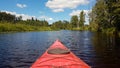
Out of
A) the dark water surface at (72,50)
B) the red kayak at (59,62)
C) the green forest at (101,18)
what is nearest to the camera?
the red kayak at (59,62)

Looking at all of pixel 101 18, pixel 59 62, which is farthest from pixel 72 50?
pixel 101 18

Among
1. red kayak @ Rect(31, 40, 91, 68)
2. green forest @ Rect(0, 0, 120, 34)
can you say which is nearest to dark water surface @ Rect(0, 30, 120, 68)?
red kayak @ Rect(31, 40, 91, 68)

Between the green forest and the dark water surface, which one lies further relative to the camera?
the green forest

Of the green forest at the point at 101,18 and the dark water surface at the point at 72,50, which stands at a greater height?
the green forest at the point at 101,18

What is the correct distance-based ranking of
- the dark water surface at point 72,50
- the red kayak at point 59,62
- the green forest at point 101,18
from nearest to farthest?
the red kayak at point 59,62 < the dark water surface at point 72,50 < the green forest at point 101,18

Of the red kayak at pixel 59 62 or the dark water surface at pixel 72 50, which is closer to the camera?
the red kayak at pixel 59 62

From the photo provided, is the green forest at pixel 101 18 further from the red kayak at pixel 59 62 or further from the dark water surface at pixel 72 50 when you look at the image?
the red kayak at pixel 59 62

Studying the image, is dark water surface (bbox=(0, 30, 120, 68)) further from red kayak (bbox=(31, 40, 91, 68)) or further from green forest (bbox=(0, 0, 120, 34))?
green forest (bbox=(0, 0, 120, 34))

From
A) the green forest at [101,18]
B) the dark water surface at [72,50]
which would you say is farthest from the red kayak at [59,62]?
the green forest at [101,18]

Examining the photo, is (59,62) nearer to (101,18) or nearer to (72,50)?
(72,50)

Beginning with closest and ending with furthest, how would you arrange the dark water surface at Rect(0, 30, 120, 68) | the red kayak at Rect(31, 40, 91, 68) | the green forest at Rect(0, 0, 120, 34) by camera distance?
1. the red kayak at Rect(31, 40, 91, 68)
2. the dark water surface at Rect(0, 30, 120, 68)
3. the green forest at Rect(0, 0, 120, 34)

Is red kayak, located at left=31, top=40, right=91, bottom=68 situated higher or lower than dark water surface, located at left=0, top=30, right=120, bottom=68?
higher

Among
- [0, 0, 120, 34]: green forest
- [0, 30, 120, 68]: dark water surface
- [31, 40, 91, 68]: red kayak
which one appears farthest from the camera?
[0, 0, 120, 34]: green forest

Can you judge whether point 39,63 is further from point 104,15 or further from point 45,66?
point 104,15
